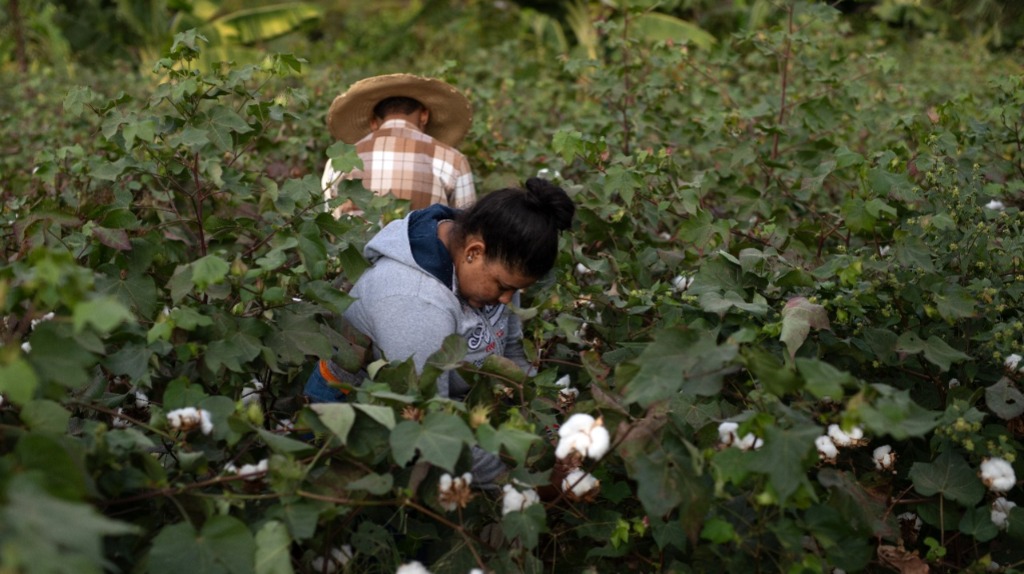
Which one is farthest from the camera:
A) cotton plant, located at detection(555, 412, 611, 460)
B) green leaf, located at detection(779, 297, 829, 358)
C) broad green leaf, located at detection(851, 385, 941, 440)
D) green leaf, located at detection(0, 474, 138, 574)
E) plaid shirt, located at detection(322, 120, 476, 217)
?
plaid shirt, located at detection(322, 120, 476, 217)

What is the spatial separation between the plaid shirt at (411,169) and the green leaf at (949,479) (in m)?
1.97

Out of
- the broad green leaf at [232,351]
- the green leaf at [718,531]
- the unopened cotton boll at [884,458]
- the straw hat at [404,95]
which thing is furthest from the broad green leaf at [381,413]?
the straw hat at [404,95]

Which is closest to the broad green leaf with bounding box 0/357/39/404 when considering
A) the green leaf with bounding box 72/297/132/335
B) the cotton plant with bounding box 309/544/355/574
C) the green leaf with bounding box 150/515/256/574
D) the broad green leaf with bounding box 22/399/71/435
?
the green leaf with bounding box 72/297/132/335

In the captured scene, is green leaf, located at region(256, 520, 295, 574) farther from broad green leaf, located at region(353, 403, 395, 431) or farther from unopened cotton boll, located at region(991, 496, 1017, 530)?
unopened cotton boll, located at region(991, 496, 1017, 530)

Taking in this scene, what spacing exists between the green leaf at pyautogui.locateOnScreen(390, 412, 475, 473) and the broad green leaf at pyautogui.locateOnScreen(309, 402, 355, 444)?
9 centimetres

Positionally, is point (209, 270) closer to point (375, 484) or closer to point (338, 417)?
point (338, 417)

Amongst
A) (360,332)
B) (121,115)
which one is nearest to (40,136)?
(121,115)

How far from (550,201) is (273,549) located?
3.31ft

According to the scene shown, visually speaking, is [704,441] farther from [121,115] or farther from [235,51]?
[235,51]

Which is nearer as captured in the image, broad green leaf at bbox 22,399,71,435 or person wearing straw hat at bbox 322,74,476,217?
broad green leaf at bbox 22,399,71,435

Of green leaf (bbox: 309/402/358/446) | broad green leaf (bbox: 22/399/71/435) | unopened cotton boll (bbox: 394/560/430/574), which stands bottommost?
unopened cotton boll (bbox: 394/560/430/574)

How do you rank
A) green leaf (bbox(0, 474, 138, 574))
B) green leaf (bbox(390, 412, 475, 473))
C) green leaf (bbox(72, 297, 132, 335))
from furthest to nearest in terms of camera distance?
green leaf (bbox(390, 412, 475, 473)), green leaf (bbox(72, 297, 132, 335)), green leaf (bbox(0, 474, 138, 574))

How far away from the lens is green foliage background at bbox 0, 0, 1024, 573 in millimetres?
1692

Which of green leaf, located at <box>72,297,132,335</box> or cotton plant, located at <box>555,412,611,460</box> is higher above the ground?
green leaf, located at <box>72,297,132,335</box>
